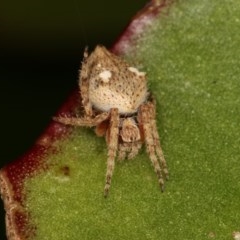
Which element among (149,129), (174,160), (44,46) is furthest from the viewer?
(44,46)

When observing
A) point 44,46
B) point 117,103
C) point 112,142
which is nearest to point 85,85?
point 117,103

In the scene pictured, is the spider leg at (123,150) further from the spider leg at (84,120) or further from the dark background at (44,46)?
the dark background at (44,46)

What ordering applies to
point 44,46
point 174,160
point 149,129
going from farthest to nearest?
point 44,46, point 149,129, point 174,160

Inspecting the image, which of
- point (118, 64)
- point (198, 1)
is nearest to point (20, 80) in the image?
point (118, 64)

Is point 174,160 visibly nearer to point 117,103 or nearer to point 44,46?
point 117,103

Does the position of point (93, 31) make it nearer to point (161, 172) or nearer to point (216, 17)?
point (216, 17)

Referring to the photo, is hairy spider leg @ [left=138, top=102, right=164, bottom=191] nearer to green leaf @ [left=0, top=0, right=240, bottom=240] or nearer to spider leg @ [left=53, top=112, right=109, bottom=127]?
green leaf @ [left=0, top=0, right=240, bottom=240]

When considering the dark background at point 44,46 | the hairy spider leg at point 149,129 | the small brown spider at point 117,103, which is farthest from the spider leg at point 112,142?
the dark background at point 44,46
